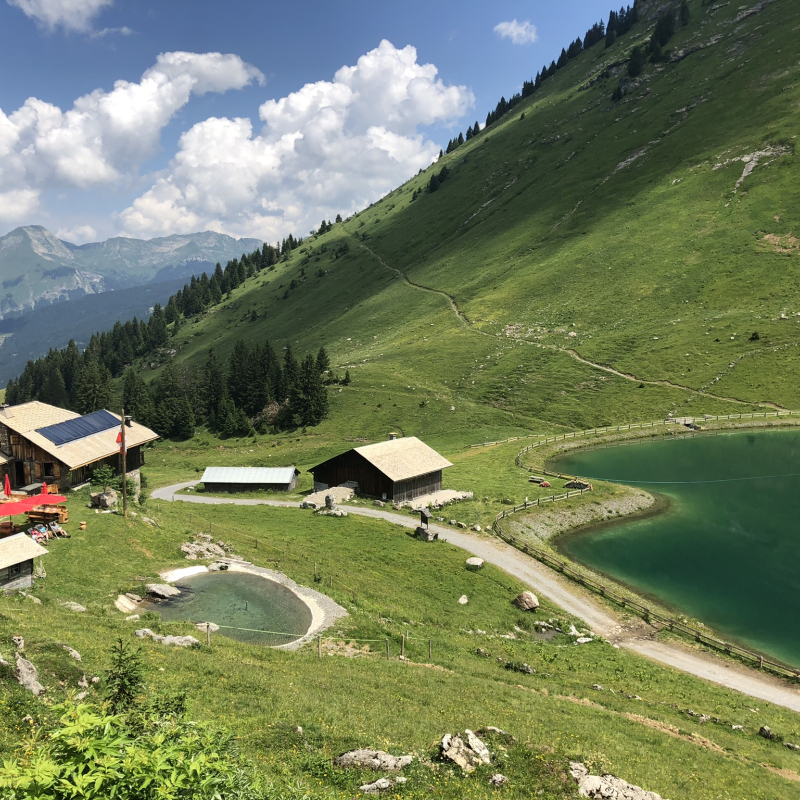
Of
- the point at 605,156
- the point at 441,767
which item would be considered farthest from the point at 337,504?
the point at 605,156

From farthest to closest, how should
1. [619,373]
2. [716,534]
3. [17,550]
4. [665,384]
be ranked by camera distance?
[619,373] → [665,384] → [716,534] → [17,550]

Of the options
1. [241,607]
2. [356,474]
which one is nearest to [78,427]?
[356,474]

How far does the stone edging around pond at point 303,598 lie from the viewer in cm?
3037

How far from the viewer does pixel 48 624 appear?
24.2 m

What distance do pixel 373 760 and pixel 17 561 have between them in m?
24.4

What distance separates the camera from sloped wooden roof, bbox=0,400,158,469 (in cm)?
5234

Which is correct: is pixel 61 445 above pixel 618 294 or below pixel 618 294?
below

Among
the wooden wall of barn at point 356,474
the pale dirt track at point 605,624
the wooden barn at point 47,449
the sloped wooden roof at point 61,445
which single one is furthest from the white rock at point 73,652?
the wooden wall of barn at point 356,474

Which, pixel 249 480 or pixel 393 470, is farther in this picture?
pixel 249 480

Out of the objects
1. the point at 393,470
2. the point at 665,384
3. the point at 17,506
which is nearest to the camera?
the point at 17,506

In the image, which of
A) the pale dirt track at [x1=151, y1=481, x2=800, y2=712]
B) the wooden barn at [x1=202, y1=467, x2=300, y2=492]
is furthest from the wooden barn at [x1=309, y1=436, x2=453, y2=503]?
the wooden barn at [x1=202, y1=467, x2=300, y2=492]

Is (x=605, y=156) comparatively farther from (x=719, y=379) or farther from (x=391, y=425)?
(x=391, y=425)

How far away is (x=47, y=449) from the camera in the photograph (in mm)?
51844

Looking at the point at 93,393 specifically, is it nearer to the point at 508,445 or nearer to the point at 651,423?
the point at 508,445
